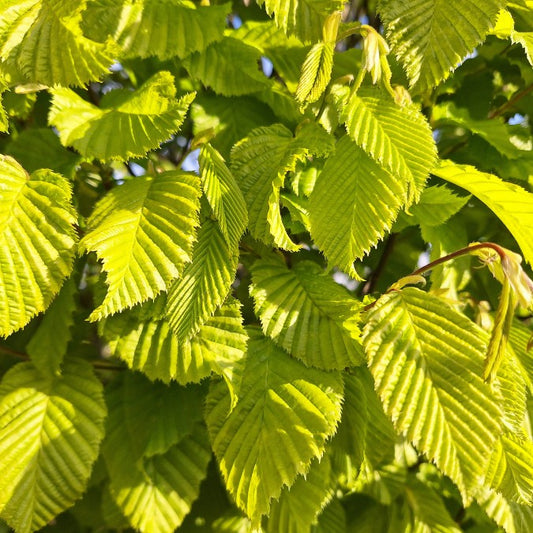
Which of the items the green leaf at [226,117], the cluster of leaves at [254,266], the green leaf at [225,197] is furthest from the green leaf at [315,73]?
the green leaf at [226,117]

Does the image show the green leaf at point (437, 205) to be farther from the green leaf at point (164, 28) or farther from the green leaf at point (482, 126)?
the green leaf at point (164, 28)

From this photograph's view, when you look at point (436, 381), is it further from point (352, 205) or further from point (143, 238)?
point (143, 238)

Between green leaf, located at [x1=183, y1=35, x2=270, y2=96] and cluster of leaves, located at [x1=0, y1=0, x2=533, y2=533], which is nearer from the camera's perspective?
cluster of leaves, located at [x1=0, y1=0, x2=533, y2=533]

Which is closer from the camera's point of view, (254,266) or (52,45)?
(52,45)

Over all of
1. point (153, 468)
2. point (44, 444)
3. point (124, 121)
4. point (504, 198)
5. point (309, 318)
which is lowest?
point (153, 468)

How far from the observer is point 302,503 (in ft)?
2.46

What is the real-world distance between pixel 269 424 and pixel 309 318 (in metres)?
0.15

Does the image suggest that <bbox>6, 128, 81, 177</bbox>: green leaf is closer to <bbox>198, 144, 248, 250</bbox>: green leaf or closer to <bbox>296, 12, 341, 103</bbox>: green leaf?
<bbox>198, 144, 248, 250</bbox>: green leaf

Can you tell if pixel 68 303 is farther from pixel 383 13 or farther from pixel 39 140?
pixel 383 13

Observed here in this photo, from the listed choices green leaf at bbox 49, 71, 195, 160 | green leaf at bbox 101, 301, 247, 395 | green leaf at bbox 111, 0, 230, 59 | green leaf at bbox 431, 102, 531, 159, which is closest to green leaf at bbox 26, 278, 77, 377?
green leaf at bbox 101, 301, 247, 395

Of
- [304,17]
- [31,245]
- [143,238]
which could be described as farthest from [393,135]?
[31,245]

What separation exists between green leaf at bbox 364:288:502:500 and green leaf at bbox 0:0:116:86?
42 centimetres

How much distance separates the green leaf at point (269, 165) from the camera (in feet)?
2.09

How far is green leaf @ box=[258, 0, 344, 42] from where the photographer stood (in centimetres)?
69
